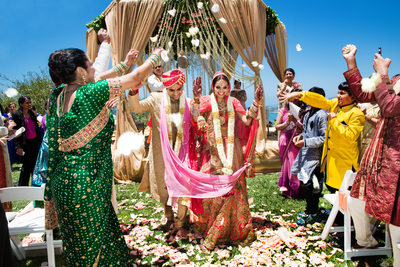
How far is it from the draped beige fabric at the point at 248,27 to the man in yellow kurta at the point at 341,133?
3.41 m

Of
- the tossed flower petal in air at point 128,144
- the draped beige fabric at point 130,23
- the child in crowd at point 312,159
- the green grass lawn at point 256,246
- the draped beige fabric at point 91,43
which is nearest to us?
the green grass lawn at point 256,246

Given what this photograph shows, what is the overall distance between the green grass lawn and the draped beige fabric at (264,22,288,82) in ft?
14.3

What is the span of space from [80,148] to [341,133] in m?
2.64

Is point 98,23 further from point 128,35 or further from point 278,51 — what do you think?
point 278,51

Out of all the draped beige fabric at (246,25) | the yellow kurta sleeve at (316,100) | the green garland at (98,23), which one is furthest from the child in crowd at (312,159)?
the green garland at (98,23)

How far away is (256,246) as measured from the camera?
293 cm

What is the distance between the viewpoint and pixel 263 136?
21.6 feet

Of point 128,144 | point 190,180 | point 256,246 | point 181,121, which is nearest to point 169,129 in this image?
point 181,121

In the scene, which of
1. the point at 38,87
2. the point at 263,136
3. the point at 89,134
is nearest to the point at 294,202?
the point at 263,136

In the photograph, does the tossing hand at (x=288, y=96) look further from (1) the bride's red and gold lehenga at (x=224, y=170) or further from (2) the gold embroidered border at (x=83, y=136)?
(2) the gold embroidered border at (x=83, y=136)

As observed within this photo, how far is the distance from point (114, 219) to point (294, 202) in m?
3.09

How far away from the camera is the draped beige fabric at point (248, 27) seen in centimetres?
657

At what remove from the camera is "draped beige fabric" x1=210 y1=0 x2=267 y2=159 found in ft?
21.5

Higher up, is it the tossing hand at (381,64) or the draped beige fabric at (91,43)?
the draped beige fabric at (91,43)
